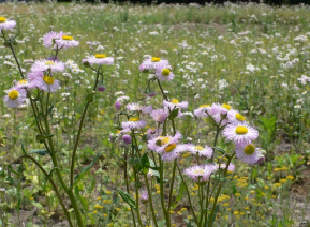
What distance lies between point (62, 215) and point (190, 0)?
73.8 ft

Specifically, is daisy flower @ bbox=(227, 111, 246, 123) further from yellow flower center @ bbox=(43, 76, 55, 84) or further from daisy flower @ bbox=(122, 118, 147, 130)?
yellow flower center @ bbox=(43, 76, 55, 84)

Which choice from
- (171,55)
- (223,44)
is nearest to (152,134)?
(171,55)

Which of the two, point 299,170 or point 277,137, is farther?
point 277,137

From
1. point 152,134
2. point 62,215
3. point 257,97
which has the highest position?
point 152,134

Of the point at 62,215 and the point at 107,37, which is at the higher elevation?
the point at 107,37

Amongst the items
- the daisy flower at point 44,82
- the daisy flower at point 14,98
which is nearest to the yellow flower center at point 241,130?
the daisy flower at point 44,82

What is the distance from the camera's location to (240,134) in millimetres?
1286

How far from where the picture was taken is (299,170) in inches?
112

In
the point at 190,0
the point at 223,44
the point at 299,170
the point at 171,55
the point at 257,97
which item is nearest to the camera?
the point at 299,170

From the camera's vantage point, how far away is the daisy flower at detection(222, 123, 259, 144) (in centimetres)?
126

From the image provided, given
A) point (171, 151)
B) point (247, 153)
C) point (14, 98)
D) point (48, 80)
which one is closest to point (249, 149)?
point (247, 153)

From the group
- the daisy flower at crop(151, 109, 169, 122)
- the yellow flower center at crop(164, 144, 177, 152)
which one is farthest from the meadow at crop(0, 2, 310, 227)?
the yellow flower center at crop(164, 144, 177, 152)

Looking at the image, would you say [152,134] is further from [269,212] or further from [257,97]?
[257,97]

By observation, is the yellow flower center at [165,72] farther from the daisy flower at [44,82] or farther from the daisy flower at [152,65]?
the daisy flower at [44,82]
